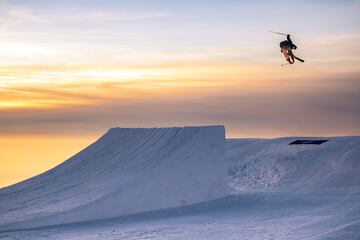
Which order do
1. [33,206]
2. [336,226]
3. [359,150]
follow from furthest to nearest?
[359,150] → [33,206] → [336,226]

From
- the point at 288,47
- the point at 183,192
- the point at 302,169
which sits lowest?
the point at 183,192

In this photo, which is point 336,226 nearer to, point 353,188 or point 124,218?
point 353,188

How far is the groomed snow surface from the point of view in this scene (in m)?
15.9

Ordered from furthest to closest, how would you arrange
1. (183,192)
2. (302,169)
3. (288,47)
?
1. (302,169)
2. (183,192)
3. (288,47)

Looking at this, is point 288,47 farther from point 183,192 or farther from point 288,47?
point 183,192

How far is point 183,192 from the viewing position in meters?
19.1

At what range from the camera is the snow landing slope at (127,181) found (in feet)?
58.8

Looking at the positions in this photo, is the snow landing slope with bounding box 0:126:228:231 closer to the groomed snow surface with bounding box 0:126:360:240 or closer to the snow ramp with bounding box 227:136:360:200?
the groomed snow surface with bounding box 0:126:360:240

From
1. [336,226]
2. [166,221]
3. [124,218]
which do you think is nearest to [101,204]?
[124,218]

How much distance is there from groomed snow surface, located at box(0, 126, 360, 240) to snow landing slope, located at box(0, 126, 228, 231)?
0.11 ft

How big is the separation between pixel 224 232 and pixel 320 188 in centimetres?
599

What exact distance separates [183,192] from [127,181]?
6.40 ft

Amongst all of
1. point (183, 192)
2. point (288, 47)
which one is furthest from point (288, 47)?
point (183, 192)

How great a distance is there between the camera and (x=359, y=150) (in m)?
21.8
